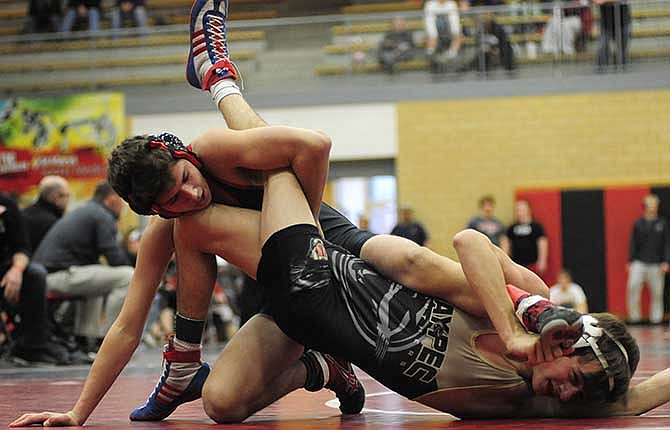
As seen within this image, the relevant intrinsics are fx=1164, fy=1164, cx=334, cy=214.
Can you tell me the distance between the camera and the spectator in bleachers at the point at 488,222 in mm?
12148

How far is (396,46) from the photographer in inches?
499

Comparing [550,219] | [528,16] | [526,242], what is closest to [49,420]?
[526,242]

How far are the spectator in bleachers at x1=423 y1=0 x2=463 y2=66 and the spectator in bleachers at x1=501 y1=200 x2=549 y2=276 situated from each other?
1.86m

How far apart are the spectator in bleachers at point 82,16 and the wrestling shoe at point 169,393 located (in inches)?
430

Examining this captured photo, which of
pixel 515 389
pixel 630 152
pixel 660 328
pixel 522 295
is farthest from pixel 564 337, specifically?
pixel 630 152

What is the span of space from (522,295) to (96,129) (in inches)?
423

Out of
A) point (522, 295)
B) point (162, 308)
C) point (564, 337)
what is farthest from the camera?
point (162, 308)

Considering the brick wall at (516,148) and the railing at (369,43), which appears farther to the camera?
the brick wall at (516,148)

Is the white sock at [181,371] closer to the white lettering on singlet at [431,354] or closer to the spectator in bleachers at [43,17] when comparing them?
the white lettering on singlet at [431,354]

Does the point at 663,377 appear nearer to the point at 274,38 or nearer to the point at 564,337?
the point at 564,337

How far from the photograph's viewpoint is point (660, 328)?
11.4 metres

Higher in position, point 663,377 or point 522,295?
point 522,295

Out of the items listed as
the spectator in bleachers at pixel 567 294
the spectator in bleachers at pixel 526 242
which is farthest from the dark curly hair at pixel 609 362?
the spectator in bleachers at pixel 526 242

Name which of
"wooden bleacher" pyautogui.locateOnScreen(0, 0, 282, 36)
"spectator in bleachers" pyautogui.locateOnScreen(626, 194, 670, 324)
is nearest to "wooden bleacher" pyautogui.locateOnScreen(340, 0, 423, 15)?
"wooden bleacher" pyautogui.locateOnScreen(0, 0, 282, 36)
